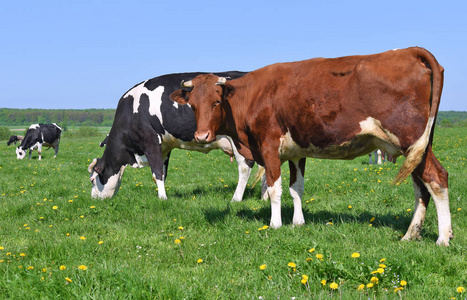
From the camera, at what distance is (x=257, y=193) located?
10156 millimetres

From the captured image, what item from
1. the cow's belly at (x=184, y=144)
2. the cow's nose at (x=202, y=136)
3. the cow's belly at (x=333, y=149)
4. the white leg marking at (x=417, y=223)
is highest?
the cow's nose at (x=202, y=136)

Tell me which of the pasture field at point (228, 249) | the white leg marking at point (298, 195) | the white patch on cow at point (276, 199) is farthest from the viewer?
the white leg marking at point (298, 195)

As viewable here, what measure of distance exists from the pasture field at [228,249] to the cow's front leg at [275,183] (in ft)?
0.86

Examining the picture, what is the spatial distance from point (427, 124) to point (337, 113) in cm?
110

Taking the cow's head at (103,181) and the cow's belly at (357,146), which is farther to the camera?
the cow's head at (103,181)

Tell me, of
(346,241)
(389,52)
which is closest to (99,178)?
(346,241)

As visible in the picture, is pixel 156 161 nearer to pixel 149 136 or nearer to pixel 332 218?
pixel 149 136

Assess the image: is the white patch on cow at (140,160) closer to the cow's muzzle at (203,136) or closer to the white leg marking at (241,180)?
the white leg marking at (241,180)

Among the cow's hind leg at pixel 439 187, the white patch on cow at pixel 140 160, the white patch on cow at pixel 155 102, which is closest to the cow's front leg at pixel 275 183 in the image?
the cow's hind leg at pixel 439 187

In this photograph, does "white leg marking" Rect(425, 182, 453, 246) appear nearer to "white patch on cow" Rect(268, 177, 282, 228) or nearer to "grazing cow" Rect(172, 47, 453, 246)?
"grazing cow" Rect(172, 47, 453, 246)

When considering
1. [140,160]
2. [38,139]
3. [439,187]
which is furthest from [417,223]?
[38,139]

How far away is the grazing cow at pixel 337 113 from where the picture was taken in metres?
5.09

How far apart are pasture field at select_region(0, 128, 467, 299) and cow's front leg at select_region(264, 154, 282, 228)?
263 mm

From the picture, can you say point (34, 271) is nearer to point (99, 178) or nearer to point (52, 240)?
point (52, 240)
